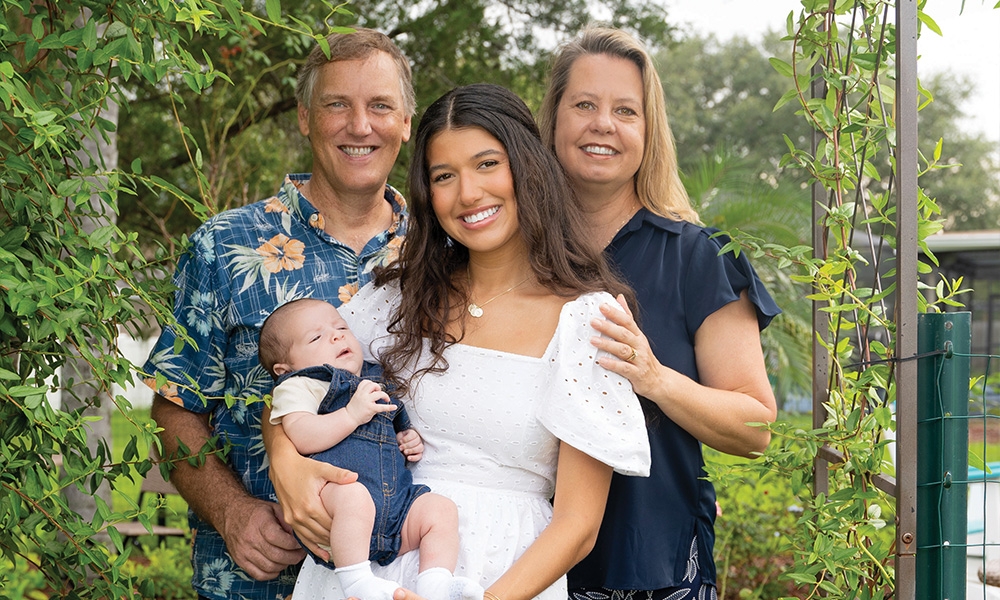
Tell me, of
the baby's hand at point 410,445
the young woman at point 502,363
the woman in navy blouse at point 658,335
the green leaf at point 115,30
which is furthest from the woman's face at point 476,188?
the green leaf at point 115,30

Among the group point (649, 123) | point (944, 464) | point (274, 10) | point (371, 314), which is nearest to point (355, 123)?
point (371, 314)

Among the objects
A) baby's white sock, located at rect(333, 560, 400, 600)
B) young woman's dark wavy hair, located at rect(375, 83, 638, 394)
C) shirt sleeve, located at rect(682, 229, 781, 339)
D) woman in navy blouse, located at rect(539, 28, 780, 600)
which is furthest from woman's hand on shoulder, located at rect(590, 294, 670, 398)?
baby's white sock, located at rect(333, 560, 400, 600)

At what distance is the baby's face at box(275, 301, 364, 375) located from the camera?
229 cm

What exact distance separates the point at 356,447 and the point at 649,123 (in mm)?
1177

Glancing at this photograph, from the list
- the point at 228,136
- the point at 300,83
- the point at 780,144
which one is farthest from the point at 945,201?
the point at 300,83

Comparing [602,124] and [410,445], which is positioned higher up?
[602,124]

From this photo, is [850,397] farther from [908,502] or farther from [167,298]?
[167,298]

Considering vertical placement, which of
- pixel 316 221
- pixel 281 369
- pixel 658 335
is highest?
pixel 316 221

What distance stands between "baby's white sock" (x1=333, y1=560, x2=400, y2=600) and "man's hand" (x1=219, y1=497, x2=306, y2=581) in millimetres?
424

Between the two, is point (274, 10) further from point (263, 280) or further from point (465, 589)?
point (465, 589)

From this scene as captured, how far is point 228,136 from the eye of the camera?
6.93 metres

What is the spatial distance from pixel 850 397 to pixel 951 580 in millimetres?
505

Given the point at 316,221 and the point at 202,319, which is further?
the point at 316,221

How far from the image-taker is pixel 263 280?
2.62 m
